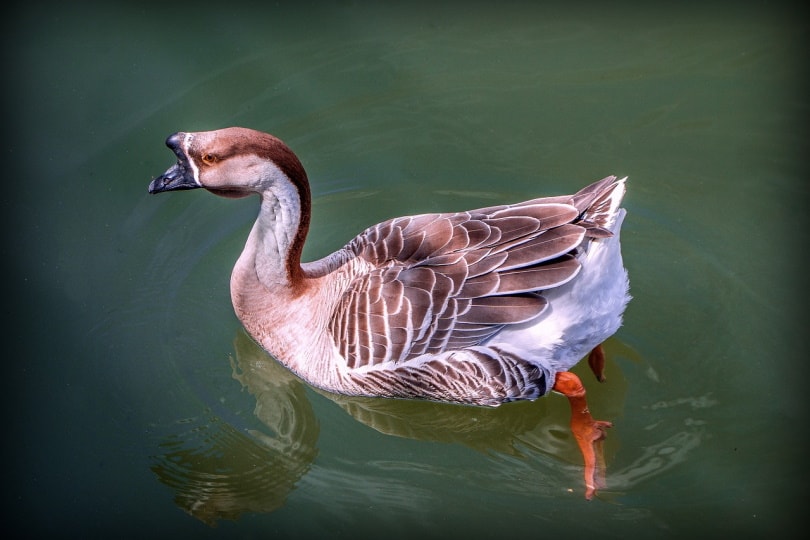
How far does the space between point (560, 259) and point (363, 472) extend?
1.65 m

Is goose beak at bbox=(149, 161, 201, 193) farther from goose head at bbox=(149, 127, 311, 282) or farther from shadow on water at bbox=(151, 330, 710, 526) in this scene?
shadow on water at bbox=(151, 330, 710, 526)

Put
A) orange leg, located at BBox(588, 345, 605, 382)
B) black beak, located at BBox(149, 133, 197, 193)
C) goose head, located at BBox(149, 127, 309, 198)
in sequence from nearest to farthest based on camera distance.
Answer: goose head, located at BBox(149, 127, 309, 198) < black beak, located at BBox(149, 133, 197, 193) < orange leg, located at BBox(588, 345, 605, 382)

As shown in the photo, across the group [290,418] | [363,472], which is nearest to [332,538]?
[363,472]

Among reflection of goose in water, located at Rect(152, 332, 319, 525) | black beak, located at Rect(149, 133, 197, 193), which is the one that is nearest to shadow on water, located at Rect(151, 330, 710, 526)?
reflection of goose in water, located at Rect(152, 332, 319, 525)

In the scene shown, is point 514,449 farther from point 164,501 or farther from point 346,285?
point 164,501

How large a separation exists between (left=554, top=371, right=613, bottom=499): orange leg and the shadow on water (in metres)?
0.06

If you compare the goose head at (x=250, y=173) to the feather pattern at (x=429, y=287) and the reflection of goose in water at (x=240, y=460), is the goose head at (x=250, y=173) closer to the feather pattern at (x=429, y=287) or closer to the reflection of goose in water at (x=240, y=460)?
the feather pattern at (x=429, y=287)

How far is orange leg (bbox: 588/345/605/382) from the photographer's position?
5262 millimetres

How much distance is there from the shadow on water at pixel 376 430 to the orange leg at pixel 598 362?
67 mm

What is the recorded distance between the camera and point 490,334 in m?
4.75

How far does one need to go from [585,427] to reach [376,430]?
1.23 metres

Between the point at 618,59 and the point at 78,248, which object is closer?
the point at 78,248

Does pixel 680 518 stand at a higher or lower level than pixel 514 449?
lower

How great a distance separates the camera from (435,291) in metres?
4.67
